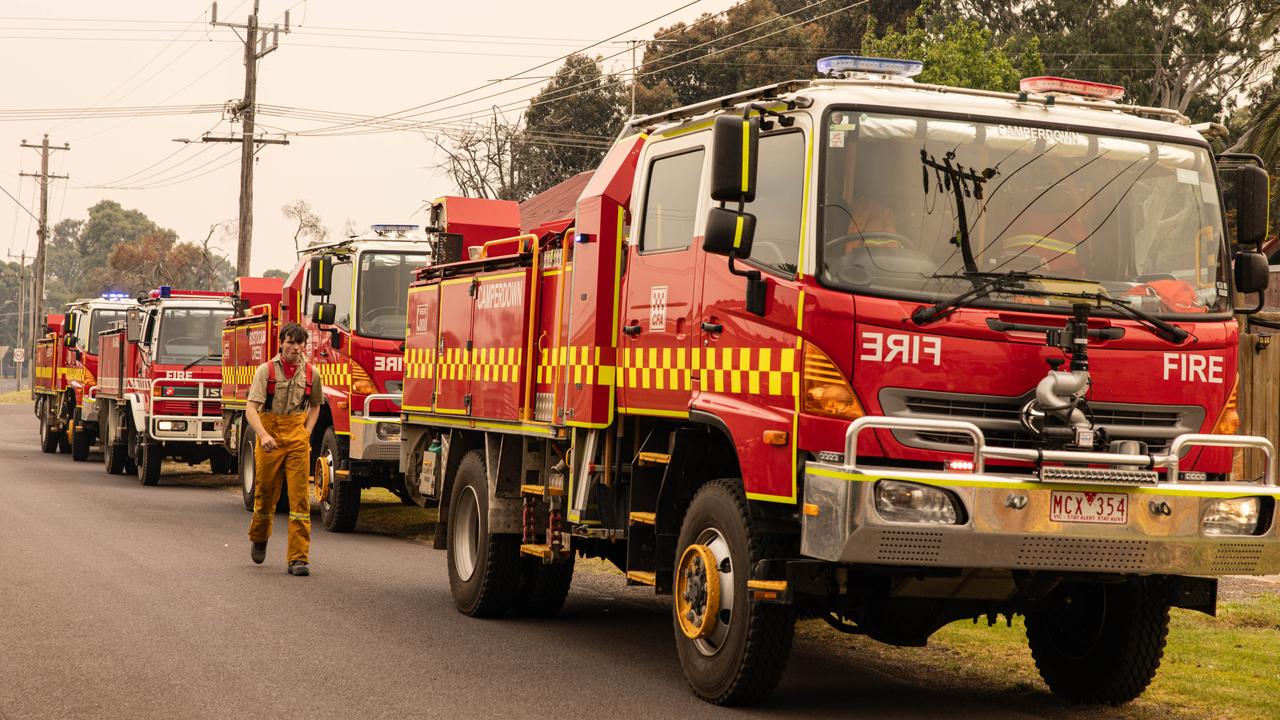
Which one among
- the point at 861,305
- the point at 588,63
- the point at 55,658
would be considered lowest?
the point at 55,658

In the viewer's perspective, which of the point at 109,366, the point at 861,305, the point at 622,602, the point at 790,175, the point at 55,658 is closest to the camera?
the point at 861,305

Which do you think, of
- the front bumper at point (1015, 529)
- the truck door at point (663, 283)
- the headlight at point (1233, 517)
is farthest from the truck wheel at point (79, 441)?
the headlight at point (1233, 517)

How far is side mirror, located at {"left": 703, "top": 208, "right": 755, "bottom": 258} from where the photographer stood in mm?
7098

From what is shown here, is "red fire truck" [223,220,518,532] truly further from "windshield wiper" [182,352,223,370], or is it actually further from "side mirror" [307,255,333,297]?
"windshield wiper" [182,352,223,370]

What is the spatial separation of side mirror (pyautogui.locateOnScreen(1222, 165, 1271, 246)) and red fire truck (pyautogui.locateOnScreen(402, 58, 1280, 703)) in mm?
12

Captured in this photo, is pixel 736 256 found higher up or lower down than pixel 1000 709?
higher up

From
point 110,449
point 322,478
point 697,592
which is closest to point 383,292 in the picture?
point 322,478

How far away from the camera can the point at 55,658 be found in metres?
8.64

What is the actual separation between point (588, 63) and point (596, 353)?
141ft

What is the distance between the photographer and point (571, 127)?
50.2 meters

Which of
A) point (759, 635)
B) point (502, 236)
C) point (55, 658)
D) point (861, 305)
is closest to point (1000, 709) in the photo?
point (759, 635)

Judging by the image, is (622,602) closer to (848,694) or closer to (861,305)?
(848,694)

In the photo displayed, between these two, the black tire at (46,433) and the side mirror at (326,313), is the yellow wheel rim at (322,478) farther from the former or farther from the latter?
the black tire at (46,433)

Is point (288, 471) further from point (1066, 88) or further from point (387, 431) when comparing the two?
point (1066, 88)
